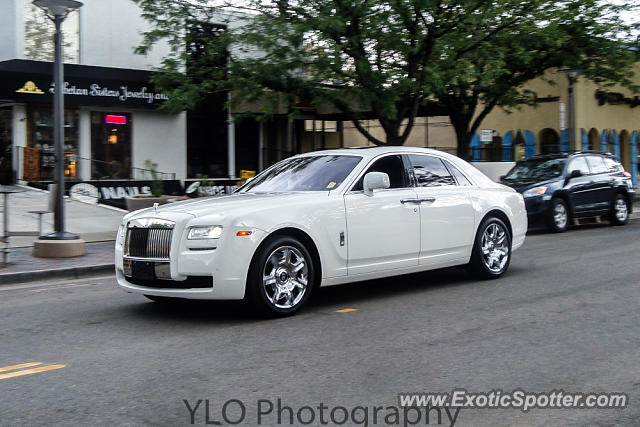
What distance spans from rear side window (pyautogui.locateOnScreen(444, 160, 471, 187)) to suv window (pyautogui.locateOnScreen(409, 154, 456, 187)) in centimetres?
9

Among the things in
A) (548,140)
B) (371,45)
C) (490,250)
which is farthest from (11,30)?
(548,140)

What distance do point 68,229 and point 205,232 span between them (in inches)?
391

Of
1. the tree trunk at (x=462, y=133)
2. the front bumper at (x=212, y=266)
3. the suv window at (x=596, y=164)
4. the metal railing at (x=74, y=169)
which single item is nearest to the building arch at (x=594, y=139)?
the tree trunk at (x=462, y=133)

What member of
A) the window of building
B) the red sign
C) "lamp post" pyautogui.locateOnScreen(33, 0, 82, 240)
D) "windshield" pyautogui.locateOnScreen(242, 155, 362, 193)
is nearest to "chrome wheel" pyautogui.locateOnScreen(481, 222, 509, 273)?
"windshield" pyautogui.locateOnScreen(242, 155, 362, 193)

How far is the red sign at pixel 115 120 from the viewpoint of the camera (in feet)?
80.1

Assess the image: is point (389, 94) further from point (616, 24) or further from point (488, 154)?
point (488, 154)

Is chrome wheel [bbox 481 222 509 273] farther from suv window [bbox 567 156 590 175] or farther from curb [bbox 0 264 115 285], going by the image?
suv window [bbox 567 156 590 175]

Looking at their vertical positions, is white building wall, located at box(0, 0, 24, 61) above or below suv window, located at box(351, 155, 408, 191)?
above

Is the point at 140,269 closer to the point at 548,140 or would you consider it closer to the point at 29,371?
the point at 29,371

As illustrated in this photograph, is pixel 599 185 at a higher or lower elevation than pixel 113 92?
lower

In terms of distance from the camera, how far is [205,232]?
21.2 ft

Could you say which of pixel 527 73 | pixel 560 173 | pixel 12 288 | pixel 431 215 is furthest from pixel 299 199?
pixel 527 73

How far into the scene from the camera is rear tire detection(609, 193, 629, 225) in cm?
1761

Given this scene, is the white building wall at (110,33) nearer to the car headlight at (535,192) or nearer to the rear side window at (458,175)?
the car headlight at (535,192)
